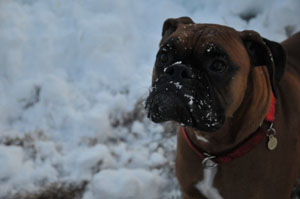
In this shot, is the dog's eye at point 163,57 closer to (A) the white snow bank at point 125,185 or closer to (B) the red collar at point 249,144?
(B) the red collar at point 249,144

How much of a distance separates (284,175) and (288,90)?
0.57 meters

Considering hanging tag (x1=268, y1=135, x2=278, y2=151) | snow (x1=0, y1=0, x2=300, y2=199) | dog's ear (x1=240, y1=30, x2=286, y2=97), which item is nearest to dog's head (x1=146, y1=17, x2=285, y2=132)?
dog's ear (x1=240, y1=30, x2=286, y2=97)

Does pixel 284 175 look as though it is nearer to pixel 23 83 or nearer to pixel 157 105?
pixel 157 105

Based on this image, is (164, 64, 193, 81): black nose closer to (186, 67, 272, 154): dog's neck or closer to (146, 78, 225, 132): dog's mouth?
(146, 78, 225, 132): dog's mouth

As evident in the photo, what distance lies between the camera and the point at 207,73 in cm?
188

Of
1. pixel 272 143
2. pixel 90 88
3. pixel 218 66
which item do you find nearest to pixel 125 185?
pixel 90 88

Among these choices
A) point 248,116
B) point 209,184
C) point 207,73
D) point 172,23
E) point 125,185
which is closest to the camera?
point 207,73

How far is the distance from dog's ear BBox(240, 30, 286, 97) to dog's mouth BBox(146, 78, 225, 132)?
38 centimetres

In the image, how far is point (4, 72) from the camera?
3.36 metres

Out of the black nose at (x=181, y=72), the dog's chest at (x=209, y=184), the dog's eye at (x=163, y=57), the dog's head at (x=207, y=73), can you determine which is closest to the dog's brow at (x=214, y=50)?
the dog's head at (x=207, y=73)

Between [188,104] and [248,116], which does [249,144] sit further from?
[188,104]

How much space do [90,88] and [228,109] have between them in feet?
5.87

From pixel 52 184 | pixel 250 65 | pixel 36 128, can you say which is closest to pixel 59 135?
pixel 36 128

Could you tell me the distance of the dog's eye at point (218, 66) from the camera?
6.14 ft
